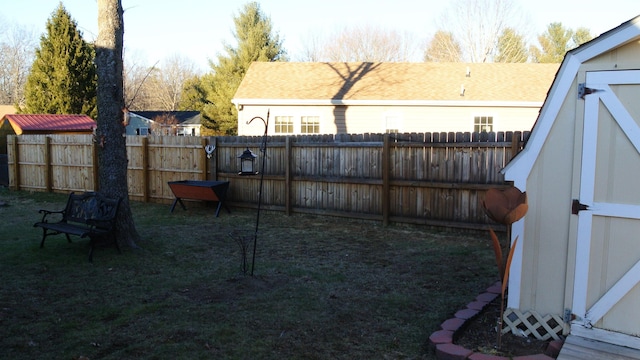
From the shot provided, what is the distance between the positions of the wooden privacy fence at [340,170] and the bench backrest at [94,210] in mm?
4573

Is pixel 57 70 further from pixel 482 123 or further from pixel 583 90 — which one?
pixel 583 90

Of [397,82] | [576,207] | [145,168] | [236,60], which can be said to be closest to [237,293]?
[576,207]

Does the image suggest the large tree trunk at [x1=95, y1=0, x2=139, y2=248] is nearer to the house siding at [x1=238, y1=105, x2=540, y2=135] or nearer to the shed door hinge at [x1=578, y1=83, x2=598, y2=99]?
the shed door hinge at [x1=578, y1=83, x2=598, y2=99]

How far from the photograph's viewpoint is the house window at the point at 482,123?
58.2 feet

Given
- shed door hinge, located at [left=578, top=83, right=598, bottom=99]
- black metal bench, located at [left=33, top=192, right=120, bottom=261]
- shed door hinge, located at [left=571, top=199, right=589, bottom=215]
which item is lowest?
black metal bench, located at [left=33, top=192, right=120, bottom=261]

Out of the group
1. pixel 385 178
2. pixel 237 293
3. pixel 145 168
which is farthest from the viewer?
pixel 145 168

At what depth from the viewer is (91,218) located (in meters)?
7.84

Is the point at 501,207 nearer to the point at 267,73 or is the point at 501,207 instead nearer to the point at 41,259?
the point at 41,259

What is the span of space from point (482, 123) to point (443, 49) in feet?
68.5

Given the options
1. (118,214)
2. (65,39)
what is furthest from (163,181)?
(65,39)

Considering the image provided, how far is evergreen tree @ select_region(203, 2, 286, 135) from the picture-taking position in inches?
1273

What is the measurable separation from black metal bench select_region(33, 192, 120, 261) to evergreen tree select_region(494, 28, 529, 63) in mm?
30590

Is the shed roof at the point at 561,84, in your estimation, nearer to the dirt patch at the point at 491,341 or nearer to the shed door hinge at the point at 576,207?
the shed door hinge at the point at 576,207

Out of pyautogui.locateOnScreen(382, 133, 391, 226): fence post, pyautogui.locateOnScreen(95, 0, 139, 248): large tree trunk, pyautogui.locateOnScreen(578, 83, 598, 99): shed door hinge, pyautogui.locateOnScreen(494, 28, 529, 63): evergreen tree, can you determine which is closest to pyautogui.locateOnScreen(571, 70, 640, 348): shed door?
pyautogui.locateOnScreen(578, 83, 598, 99): shed door hinge
